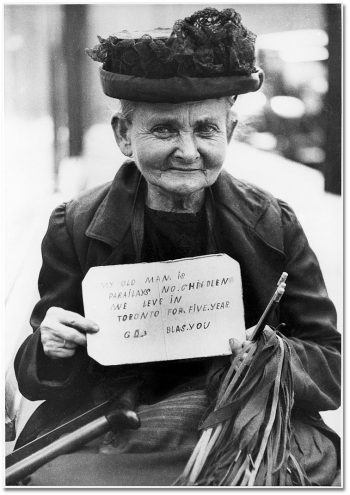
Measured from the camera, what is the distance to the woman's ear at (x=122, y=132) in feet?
8.45

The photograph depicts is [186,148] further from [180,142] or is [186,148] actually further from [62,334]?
[62,334]

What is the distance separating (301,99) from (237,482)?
3.96 feet

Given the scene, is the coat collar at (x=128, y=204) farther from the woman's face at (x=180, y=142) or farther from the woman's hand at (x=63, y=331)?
the woman's hand at (x=63, y=331)

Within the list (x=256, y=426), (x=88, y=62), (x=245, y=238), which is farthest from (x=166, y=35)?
(x=256, y=426)

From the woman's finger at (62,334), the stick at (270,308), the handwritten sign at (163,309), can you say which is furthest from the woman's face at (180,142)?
the woman's finger at (62,334)

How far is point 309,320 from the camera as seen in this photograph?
266 cm

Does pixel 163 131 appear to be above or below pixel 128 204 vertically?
above

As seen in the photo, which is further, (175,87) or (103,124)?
(103,124)

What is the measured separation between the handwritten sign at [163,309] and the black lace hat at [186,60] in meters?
0.53

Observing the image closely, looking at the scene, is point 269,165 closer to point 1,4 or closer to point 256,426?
point 256,426

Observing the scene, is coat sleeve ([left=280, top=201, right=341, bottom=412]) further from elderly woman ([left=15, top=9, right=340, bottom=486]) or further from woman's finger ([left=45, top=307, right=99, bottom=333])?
woman's finger ([left=45, top=307, right=99, bottom=333])

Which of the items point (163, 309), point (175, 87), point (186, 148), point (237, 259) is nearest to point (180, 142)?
point (186, 148)

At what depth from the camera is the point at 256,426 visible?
2.56 m

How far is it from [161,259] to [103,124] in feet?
1.51
